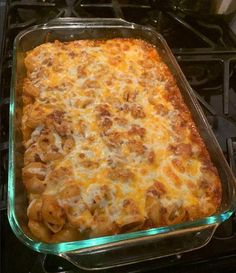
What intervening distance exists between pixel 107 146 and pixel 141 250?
0.30m

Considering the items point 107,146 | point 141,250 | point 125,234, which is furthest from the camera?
point 107,146

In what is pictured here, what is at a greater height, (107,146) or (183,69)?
(183,69)

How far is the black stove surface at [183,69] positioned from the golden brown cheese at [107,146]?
2.9 inches

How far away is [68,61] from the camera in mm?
1272

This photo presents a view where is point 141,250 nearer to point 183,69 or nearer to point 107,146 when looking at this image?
point 107,146

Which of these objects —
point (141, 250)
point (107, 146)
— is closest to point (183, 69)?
point (107, 146)

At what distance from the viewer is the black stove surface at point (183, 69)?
2.87ft

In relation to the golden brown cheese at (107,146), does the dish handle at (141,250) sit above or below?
below

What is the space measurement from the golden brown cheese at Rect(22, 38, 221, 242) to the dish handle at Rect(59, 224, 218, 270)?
0.14 ft

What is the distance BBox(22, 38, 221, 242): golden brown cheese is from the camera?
0.88 metres

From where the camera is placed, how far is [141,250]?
0.90 m

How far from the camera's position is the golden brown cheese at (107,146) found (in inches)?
34.6

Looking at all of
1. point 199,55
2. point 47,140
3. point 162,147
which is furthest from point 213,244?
point 199,55

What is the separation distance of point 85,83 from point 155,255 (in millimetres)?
590
